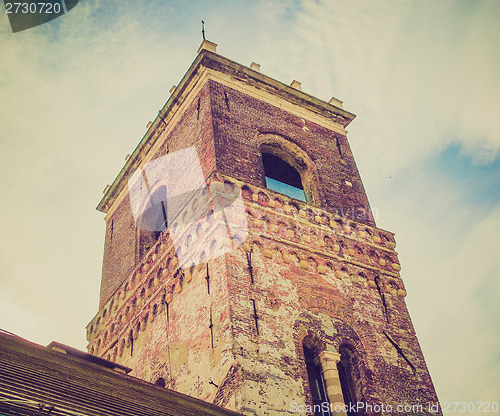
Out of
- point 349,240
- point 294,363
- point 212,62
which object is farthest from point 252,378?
point 212,62

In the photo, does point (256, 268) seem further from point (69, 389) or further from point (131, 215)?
point (131, 215)

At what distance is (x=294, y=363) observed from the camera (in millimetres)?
11172

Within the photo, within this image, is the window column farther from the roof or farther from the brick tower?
the roof

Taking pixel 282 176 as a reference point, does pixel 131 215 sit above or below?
above

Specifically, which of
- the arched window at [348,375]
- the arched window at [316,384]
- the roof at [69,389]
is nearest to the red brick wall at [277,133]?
the arched window at [348,375]

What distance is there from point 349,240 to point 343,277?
125 centimetres

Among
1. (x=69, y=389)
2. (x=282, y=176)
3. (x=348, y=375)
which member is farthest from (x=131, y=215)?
(x=69, y=389)

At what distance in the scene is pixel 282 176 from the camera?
1716 cm

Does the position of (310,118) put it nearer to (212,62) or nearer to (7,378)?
(212,62)

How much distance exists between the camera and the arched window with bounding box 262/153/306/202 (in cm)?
1672

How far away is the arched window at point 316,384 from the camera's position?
11115mm

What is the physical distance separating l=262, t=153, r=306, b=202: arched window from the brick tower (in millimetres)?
51

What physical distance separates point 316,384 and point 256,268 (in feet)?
8.52

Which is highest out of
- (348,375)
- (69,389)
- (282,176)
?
(282,176)
